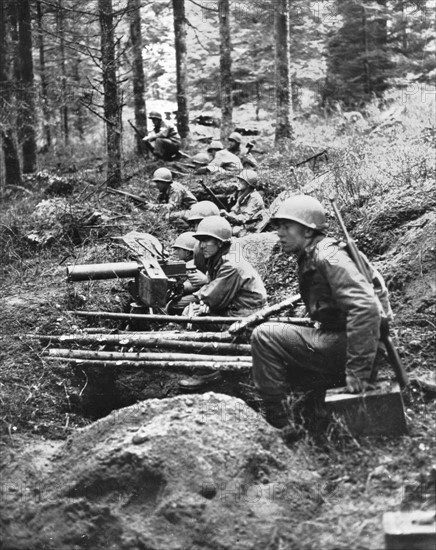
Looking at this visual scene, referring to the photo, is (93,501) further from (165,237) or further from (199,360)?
(165,237)

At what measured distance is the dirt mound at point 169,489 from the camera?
13.5 ft

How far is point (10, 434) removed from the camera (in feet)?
18.0

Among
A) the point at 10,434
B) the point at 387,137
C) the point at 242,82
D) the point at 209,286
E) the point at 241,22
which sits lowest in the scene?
the point at 10,434

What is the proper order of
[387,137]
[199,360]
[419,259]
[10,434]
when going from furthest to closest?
[387,137]
[419,259]
[199,360]
[10,434]

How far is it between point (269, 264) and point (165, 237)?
3.45 metres

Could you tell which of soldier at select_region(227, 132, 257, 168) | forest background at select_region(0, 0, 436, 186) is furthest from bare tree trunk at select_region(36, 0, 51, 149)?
soldier at select_region(227, 132, 257, 168)

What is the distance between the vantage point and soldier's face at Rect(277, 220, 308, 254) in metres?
5.15

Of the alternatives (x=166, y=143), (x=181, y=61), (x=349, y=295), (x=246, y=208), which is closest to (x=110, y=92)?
(x=246, y=208)

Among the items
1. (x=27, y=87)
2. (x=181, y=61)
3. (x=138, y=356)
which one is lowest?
(x=138, y=356)

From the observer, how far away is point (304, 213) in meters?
5.13

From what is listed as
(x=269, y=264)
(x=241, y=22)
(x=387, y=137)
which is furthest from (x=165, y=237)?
(x=241, y=22)

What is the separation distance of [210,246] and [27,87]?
11791 mm

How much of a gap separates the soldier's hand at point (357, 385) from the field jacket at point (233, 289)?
98.5 inches

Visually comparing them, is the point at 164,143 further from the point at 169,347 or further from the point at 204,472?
the point at 204,472
